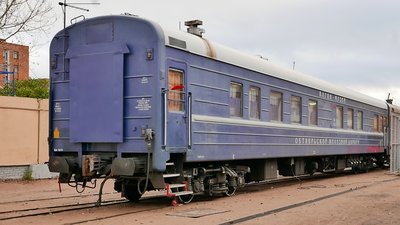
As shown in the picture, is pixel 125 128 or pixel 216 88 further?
pixel 216 88

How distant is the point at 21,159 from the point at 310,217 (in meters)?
13.0

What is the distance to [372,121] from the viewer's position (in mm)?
24406

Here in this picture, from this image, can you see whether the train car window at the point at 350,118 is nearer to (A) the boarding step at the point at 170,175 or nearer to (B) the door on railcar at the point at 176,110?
(B) the door on railcar at the point at 176,110

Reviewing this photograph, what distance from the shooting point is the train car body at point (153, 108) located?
1052 cm

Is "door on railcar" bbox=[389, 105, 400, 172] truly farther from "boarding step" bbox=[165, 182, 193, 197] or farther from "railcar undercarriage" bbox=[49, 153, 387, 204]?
"boarding step" bbox=[165, 182, 193, 197]

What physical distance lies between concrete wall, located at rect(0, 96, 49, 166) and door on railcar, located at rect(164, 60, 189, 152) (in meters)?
10.1

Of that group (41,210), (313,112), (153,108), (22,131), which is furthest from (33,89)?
(153,108)

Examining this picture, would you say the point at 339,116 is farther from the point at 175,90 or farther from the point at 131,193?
the point at 175,90

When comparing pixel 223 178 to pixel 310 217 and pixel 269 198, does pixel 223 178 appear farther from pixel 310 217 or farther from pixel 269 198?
pixel 310 217

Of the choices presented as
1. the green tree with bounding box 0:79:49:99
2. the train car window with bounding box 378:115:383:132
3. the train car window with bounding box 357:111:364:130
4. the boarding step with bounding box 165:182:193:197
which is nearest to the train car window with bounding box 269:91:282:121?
the boarding step with bounding box 165:182:193:197

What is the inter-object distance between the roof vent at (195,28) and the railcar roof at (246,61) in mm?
392

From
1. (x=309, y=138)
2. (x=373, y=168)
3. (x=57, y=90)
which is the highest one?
(x=57, y=90)

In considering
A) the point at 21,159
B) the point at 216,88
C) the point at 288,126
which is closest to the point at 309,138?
the point at 288,126

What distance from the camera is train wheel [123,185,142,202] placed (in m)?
12.3
